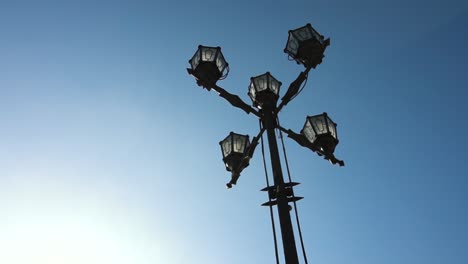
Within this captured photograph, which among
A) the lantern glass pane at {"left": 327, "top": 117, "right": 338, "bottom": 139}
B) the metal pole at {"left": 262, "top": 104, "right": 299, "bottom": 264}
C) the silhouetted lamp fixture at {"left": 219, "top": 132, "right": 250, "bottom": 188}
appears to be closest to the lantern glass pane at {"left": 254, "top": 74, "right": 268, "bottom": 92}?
the metal pole at {"left": 262, "top": 104, "right": 299, "bottom": 264}

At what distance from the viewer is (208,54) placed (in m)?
5.95

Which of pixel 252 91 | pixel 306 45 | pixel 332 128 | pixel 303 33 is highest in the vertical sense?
pixel 303 33

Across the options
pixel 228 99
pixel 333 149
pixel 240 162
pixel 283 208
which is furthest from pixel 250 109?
pixel 283 208

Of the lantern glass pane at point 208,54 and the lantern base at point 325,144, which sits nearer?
the lantern base at point 325,144

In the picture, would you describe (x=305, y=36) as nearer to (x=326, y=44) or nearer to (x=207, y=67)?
(x=326, y=44)

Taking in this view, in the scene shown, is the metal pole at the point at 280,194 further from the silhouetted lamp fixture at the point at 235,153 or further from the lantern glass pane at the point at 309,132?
the lantern glass pane at the point at 309,132

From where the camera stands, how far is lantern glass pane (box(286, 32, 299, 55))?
596 cm

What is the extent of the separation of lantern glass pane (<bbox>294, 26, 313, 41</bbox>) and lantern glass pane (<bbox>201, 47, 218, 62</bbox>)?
1549mm

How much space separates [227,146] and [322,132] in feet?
5.67

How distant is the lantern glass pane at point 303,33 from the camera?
589 cm

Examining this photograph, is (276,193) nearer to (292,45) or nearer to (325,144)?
(325,144)

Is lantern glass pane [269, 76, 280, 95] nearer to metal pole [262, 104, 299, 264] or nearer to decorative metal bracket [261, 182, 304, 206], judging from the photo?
metal pole [262, 104, 299, 264]

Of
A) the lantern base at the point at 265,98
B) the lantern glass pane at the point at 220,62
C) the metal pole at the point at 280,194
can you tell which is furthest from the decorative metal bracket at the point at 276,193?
the lantern glass pane at the point at 220,62

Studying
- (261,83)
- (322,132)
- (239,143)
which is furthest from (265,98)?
(322,132)
